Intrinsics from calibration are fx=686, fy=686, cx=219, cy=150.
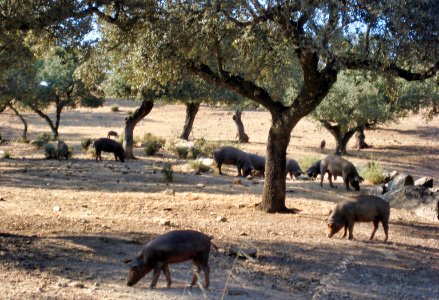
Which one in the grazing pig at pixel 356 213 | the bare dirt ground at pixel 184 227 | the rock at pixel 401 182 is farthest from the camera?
the rock at pixel 401 182

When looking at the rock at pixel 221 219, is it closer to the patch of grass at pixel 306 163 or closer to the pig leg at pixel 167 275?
the pig leg at pixel 167 275

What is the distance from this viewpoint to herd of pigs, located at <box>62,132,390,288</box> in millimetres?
7922

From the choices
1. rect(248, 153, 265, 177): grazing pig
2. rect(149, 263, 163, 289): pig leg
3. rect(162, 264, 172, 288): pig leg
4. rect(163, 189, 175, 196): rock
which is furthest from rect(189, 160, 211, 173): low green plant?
rect(149, 263, 163, 289): pig leg

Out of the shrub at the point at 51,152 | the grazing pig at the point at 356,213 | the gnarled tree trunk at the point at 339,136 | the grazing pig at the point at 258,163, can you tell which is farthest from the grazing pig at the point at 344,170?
the gnarled tree trunk at the point at 339,136

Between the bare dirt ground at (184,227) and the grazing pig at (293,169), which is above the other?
the grazing pig at (293,169)

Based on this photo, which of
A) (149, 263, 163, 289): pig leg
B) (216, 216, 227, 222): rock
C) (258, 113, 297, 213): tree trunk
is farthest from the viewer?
(258, 113, 297, 213): tree trunk

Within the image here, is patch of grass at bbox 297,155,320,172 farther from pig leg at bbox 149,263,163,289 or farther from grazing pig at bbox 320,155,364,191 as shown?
pig leg at bbox 149,263,163,289

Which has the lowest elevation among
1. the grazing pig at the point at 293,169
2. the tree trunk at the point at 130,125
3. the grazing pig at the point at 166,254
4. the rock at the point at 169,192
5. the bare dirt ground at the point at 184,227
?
the bare dirt ground at the point at 184,227

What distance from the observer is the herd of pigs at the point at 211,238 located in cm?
792

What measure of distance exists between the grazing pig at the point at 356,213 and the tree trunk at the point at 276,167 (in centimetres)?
231

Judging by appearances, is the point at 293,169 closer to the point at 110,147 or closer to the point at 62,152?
the point at 110,147

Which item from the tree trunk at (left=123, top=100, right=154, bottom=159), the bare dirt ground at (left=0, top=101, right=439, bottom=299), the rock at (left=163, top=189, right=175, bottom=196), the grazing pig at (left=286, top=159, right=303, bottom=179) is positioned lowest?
the bare dirt ground at (left=0, top=101, right=439, bottom=299)

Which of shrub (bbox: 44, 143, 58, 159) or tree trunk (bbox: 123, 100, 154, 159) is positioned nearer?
shrub (bbox: 44, 143, 58, 159)

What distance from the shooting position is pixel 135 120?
29.8 meters
